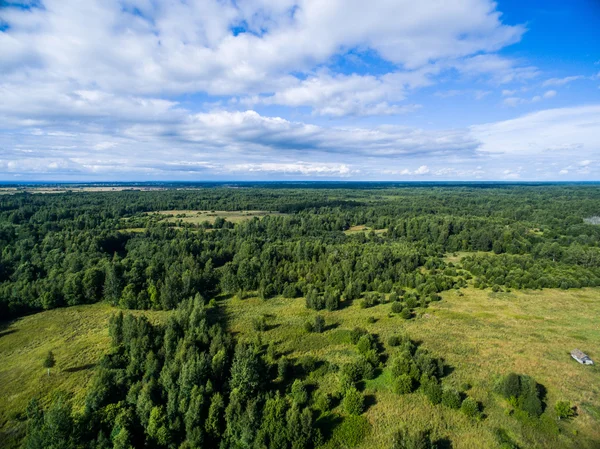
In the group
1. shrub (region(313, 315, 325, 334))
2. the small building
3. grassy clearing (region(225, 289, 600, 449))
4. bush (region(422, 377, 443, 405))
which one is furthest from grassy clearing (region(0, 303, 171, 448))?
the small building

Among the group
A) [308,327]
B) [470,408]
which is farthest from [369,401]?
[308,327]

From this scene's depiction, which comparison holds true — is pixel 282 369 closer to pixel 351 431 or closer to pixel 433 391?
pixel 351 431

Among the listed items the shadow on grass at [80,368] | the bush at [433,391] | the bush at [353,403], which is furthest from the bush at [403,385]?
the shadow on grass at [80,368]

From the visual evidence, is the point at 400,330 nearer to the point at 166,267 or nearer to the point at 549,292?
the point at 549,292

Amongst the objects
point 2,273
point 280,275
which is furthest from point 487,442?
point 2,273

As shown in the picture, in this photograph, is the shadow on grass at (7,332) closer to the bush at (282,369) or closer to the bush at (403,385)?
the bush at (282,369)

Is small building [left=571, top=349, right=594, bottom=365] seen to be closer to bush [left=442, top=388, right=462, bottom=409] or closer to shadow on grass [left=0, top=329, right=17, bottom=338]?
bush [left=442, top=388, right=462, bottom=409]
